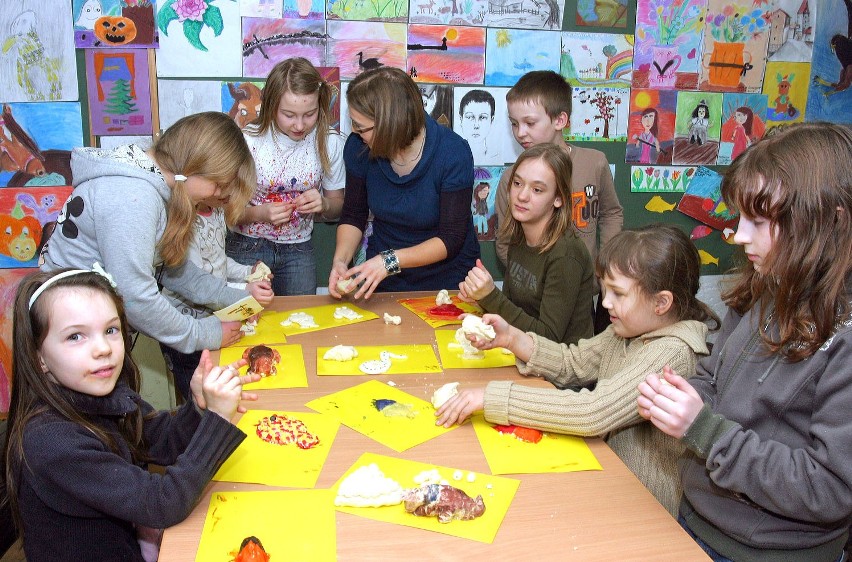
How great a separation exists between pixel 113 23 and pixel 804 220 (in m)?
2.95

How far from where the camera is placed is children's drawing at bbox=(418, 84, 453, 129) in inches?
136

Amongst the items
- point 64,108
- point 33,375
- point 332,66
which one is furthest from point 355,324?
point 64,108

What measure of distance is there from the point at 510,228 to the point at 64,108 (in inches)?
84.1

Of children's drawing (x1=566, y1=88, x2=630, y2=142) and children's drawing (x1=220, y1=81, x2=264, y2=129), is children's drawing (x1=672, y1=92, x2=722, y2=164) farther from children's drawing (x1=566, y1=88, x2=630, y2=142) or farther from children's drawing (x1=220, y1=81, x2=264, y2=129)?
children's drawing (x1=220, y1=81, x2=264, y2=129)

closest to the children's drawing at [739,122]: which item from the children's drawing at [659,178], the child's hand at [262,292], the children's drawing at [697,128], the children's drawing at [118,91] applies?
the children's drawing at [697,128]

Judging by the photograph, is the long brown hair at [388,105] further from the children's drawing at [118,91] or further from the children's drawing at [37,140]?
the children's drawing at [37,140]

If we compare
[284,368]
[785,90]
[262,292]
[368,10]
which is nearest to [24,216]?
[262,292]

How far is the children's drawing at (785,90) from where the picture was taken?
383cm

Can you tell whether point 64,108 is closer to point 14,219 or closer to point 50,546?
point 14,219

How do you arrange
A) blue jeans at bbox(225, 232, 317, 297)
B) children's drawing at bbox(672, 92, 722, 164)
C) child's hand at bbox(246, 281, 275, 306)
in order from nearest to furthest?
child's hand at bbox(246, 281, 275, 306) < blue jeans at bbox(225, 232, 317, 297) < children's drawing at bbox(672, 92, 722, 164)

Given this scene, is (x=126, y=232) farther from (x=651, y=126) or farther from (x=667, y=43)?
(x=667, y=43)

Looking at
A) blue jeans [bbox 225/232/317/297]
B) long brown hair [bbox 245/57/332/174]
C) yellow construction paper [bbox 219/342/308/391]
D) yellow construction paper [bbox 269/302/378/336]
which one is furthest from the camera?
blue jeans [bbox 225/232/317/297]

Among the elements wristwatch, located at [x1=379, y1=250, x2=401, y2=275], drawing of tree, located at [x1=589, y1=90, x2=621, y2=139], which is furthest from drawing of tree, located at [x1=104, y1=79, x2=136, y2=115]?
drawing of tree, located at [x1=589, y1=90, x2=621, y2=139]

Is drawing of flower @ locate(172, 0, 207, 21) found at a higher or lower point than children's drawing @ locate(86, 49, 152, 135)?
higher
